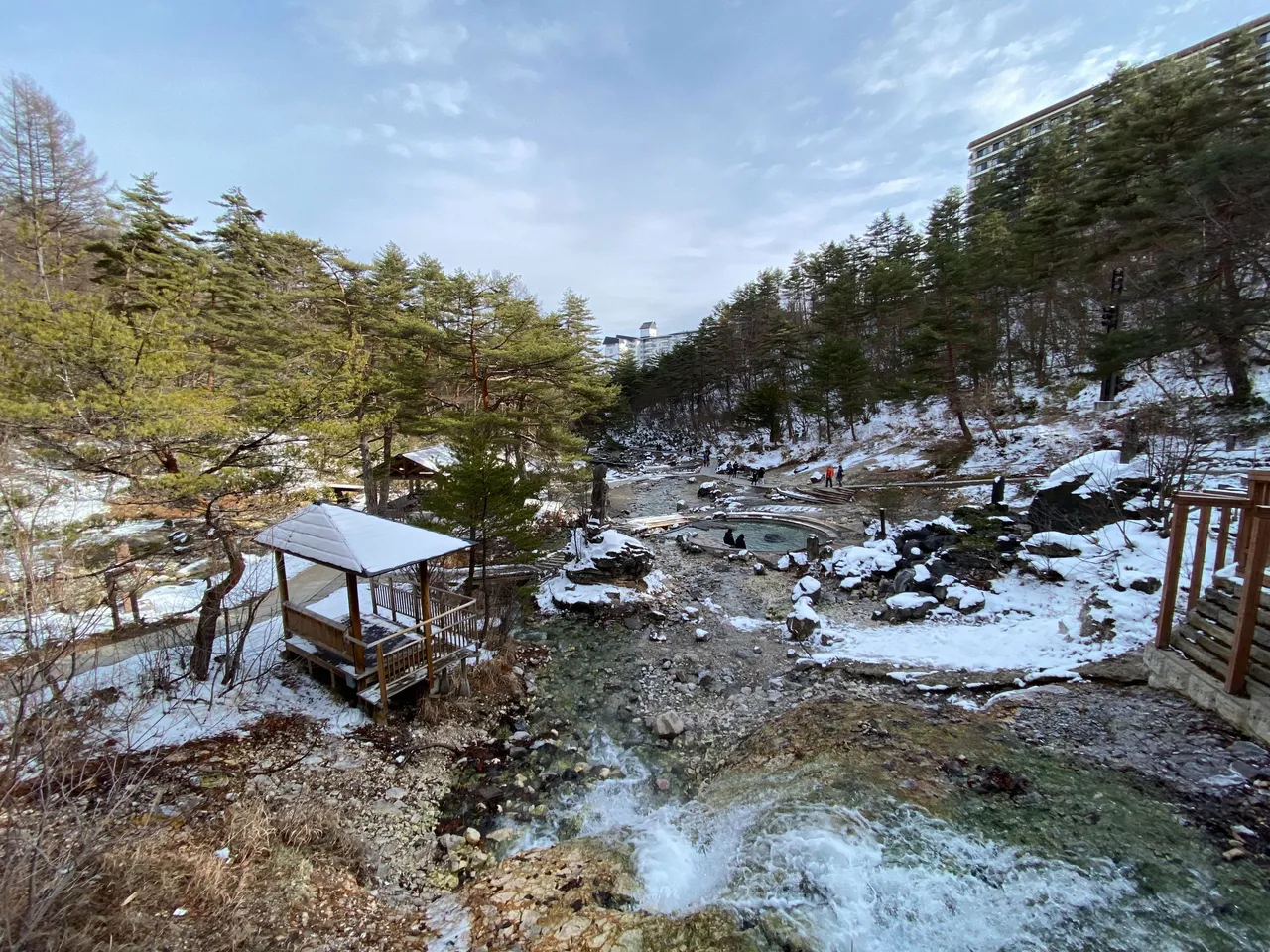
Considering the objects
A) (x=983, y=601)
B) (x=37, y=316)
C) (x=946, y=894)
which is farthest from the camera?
→ (x=983, y=601)

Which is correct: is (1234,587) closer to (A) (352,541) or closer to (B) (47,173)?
(A) (352,541)

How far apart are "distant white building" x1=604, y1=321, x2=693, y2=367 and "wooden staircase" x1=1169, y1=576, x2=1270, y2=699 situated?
175 feet

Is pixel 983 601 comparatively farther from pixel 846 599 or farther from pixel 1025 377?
pixel 1025 377

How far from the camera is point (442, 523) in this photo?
34.4 ft

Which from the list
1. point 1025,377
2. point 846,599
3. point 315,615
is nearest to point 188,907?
point 315,615

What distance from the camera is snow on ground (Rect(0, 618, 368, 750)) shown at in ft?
20.8

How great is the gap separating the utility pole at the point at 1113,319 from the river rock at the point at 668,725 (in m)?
17.8

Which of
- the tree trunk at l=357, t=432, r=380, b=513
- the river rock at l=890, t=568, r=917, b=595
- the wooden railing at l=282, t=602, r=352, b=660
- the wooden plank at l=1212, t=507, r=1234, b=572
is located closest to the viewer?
the wooden plank at l=1212, t=507, r=1234, b=572

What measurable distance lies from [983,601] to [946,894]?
6960mm

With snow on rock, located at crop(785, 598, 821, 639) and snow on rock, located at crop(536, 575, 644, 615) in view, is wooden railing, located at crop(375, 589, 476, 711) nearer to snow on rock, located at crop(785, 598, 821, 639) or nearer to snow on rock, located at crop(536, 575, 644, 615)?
snow on rock, located at crop(536, 575, 644, 615)

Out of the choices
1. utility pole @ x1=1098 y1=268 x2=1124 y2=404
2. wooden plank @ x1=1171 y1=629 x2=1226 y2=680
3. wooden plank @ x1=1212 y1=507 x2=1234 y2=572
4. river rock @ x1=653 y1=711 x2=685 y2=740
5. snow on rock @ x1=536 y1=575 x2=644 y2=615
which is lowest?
river rock @ x1=653 y1=711 x2=685 y2=740

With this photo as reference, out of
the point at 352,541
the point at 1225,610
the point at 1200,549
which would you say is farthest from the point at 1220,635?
the point at 352,541

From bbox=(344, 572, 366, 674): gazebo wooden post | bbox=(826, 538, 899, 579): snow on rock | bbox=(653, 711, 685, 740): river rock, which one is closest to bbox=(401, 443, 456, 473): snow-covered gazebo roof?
bbox=(344, 572, 366, 674): gazebo wooden post

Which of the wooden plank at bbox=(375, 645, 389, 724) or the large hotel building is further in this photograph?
the large hotel building
